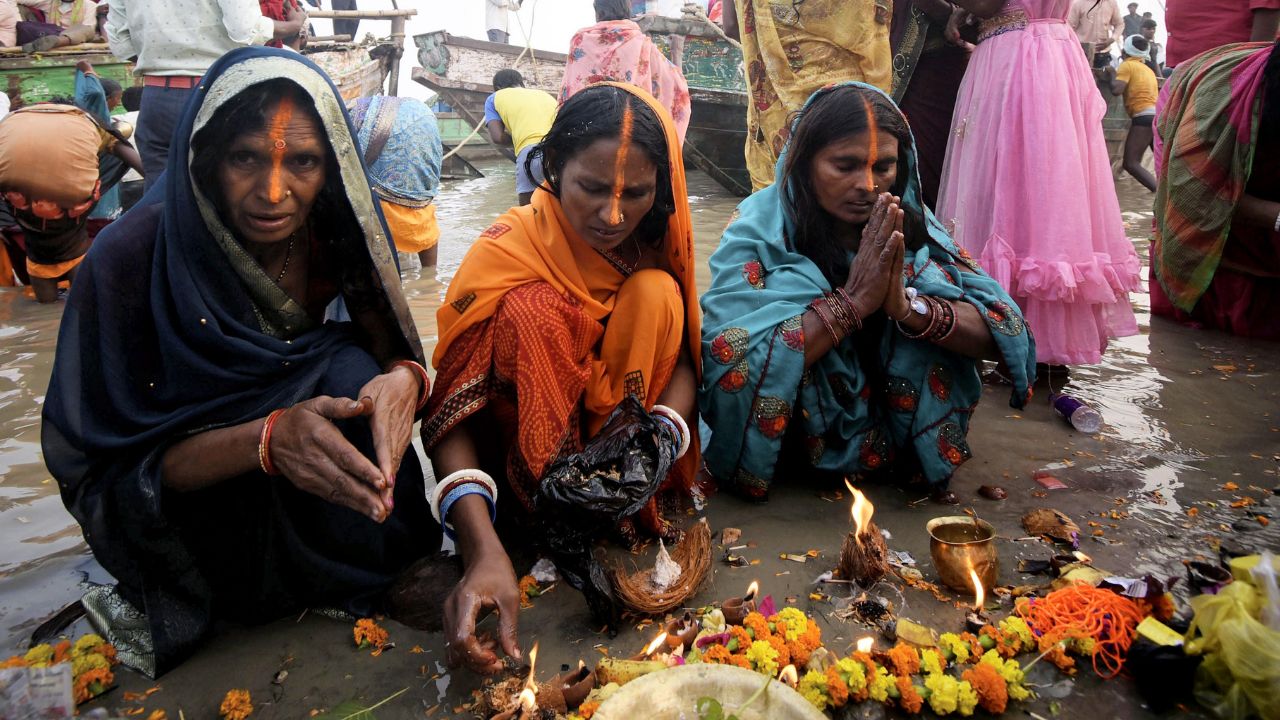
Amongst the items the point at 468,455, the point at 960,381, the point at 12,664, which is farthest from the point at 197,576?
the point at 960,381

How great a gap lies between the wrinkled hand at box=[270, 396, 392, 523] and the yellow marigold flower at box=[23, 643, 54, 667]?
782 mm

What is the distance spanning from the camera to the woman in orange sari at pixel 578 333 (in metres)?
2.42

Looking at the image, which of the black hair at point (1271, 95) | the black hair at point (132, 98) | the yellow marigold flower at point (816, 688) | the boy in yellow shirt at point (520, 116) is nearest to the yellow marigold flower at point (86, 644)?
the yellow marigold flower at point (816, 688)

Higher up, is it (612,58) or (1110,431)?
(612,58)

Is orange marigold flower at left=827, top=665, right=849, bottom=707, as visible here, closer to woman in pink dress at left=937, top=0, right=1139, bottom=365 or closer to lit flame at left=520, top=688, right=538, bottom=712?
lit flame at left=520, top=688, right=538, bottom=712

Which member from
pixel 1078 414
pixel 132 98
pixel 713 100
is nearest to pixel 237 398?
pixel 1078 414

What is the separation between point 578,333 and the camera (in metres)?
2.62

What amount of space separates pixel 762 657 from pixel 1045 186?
290cm

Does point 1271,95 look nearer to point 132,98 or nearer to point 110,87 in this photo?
point 132,98

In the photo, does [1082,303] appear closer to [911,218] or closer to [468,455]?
[911,218]

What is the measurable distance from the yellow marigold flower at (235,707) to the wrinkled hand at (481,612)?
50 centimetres

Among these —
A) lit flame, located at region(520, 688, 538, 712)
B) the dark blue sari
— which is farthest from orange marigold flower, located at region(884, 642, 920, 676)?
the dark blue sari

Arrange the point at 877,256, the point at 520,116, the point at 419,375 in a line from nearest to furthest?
the point at 419,375 → the point at 877,256 → the point at 520,116

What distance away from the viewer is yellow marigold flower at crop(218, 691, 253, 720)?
6.34 ft
